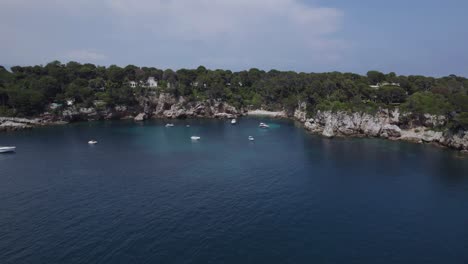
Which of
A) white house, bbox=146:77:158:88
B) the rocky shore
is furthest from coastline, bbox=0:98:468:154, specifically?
Result: white house, bbox=146:77:158:88

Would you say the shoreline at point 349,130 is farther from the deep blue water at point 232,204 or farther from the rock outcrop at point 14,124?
the deep blue water at point 232,204

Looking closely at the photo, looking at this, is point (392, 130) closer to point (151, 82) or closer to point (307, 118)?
point (307, 118)

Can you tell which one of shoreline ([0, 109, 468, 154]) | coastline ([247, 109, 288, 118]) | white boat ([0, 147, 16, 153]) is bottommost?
white boat ([0, 147, 16, 153])

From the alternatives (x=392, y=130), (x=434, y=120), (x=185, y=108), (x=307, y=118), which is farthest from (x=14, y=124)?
(x=434, y=120)

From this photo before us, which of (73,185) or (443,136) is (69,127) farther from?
(443,136)

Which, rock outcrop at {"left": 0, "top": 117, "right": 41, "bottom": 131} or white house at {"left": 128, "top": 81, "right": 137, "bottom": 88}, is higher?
white house at {"left": 128, "top": 81, "right": 137, "bottom": 88}

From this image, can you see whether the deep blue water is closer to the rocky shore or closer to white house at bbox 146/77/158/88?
the rocky shore
